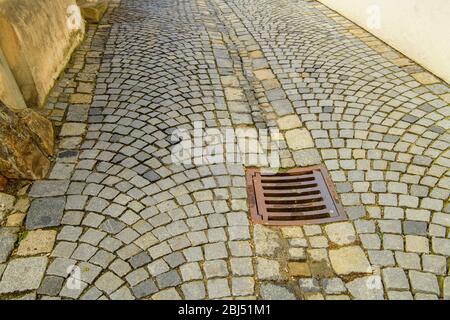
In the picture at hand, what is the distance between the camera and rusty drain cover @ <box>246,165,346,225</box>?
3791 millimetres

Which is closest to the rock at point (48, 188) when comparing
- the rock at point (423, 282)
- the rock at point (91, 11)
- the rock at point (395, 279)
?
the rock at point (395, 279)

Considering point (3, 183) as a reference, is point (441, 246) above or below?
below

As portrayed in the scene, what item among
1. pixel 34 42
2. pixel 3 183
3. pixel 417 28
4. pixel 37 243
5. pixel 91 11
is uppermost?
pixel 34 42

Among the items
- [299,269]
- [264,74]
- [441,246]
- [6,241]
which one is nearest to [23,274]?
[6,241]

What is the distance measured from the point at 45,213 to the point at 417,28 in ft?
19.7

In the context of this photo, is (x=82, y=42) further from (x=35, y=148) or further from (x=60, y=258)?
(x=60, y=258)

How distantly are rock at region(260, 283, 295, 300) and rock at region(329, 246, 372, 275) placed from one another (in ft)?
1.62

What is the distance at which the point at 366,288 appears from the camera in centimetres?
310

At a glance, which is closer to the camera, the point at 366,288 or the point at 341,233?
the point at 366,288

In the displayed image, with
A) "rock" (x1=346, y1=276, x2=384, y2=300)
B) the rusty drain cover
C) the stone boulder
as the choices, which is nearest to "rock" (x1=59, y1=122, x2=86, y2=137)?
the stone boulder

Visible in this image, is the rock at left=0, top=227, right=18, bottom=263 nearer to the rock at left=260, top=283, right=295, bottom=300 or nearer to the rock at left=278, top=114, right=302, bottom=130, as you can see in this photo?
the rock at left=260, top=283, right=295, bottom=300

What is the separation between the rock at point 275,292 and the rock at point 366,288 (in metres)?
0.51

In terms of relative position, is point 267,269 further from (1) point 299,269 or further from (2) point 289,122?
(2) point 289,122

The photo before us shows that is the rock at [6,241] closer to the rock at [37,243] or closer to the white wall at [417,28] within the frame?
the rock at [37,243]
